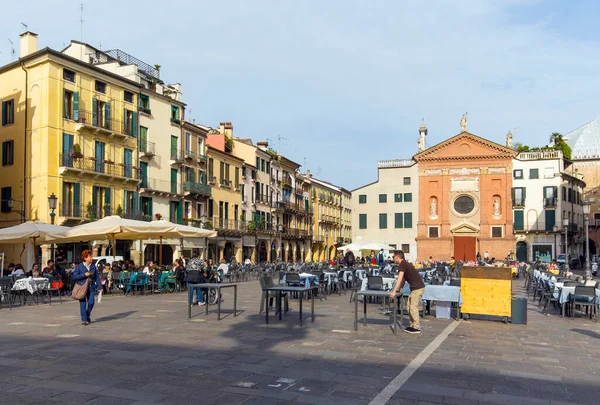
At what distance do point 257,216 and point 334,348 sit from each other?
44.9 meters

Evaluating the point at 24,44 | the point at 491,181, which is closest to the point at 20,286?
the point at 24,44

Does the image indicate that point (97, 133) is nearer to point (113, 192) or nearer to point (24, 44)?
point (113, 192)

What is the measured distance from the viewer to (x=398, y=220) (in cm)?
6159

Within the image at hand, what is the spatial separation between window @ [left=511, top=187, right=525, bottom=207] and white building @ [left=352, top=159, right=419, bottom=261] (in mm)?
9757

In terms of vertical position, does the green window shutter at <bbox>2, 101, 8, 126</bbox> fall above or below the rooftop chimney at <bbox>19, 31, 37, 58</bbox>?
below

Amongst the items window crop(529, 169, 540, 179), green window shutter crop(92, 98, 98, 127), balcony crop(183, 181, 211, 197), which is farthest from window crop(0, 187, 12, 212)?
window crop(529, 169, 540, 179)

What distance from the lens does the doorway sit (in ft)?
189

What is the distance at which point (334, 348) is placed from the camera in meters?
9.49

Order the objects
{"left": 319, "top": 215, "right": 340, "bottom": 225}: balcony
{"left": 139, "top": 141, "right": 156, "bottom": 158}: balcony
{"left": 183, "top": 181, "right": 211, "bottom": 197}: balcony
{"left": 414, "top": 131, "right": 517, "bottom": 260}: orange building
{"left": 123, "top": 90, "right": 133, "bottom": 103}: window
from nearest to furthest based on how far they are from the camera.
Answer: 1. {"left": 123, "top": 90, "right": 133, "bottom": 103}: window
2. {"left": 139, "top": 141, "right": 156, "bottom": 158}: balcony
3. {"left": 183, "top": 181, "right": 211, "bottom": 197}: balcony
4. {"left": 414, "top": 131, "right": 517, "bottom": 260}: orange building
5. {"left": 319, "top": 215, "right": 340, "bottom": 225}: balcony

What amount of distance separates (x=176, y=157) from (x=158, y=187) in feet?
9.27

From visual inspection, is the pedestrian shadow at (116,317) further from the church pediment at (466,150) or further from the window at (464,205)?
the church pediment at (466,150)

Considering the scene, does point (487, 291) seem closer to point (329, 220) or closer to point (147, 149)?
point (147, 149)

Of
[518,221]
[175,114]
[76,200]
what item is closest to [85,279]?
[76,200]

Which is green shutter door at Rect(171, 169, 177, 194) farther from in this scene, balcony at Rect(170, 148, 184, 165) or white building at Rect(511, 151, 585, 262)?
white building at Rect(511, 151, 585, 262)
